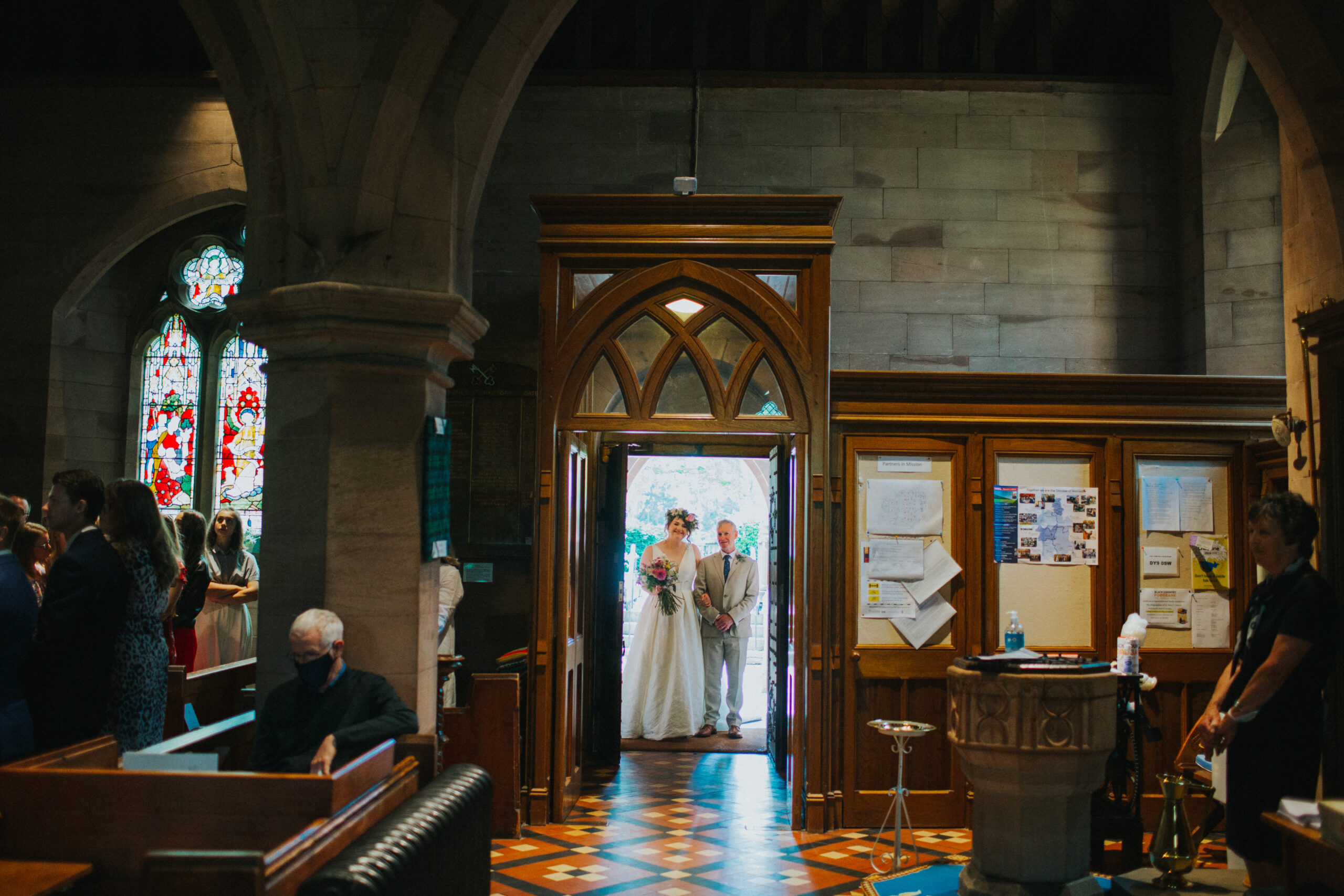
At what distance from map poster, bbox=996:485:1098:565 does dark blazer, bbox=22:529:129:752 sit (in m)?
4.50

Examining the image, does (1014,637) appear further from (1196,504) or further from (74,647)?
(74,647)

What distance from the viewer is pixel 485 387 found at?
7.23 metres

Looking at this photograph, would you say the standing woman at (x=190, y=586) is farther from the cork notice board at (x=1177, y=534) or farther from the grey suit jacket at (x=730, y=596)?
the cork notice board at (x=1177, y=534)

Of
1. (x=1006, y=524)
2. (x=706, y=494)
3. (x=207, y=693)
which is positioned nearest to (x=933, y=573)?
(x=1006, y=524)

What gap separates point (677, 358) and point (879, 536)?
58.2 inches

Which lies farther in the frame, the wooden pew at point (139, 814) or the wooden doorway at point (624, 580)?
the wooden doorway at point (624, 580)

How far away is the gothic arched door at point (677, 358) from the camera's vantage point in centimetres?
575

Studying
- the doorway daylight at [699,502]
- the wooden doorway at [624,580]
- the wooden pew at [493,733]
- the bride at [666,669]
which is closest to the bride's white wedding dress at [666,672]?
the bride at [666,669]

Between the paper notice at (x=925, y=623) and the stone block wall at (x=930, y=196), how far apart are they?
1900 mm

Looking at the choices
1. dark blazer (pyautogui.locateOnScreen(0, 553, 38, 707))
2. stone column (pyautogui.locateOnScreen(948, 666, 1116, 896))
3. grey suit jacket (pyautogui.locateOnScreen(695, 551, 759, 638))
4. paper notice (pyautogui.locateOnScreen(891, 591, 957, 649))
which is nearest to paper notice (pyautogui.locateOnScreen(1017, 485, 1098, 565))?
paper notice (pyautogui.locateOnScreen(891, 591, 957, 649))

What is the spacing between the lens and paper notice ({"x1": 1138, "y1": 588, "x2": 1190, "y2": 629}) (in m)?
5.97

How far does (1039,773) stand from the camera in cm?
411

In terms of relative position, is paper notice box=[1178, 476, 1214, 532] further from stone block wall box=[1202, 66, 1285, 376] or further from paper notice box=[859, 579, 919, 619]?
paper notice box=[859, 579, 919, 619]

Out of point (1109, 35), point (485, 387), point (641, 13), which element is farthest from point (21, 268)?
point (1109, 35)
